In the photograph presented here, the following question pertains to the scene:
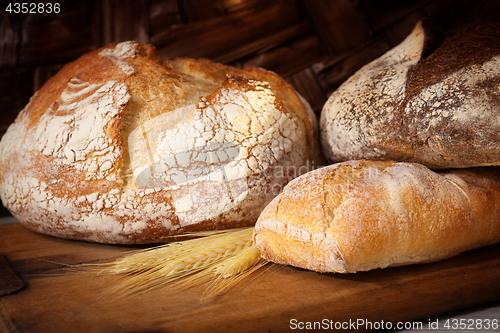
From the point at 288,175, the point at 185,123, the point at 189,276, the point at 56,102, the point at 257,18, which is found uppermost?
the point at 257,18

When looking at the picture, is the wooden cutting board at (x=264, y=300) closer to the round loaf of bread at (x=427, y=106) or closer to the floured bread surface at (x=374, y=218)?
the floured bread surface at (x=374, y=218)

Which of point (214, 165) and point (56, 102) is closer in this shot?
point (214, 165)

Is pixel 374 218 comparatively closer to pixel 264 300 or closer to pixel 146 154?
pixel 264 300

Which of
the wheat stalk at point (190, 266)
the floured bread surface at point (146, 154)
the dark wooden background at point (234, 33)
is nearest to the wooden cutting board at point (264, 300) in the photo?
the wheat stalk at point (190, 266)

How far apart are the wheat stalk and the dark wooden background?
114 cm

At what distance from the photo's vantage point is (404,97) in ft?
3.98

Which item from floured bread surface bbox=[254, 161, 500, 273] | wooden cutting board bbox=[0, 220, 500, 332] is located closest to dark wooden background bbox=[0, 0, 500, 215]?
floured bread surface bbox=[254, 161, 500, 273]

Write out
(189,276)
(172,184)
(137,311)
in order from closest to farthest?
(137,311) < (189,276) < (172,184)

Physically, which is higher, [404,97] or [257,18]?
[257,18]

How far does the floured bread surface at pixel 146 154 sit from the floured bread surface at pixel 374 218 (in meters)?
0.23

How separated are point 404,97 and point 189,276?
0.86m

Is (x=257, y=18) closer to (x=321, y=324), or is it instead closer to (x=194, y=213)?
(x=194, y=213)

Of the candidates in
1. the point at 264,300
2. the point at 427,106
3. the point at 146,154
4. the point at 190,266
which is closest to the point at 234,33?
the point at 146,154

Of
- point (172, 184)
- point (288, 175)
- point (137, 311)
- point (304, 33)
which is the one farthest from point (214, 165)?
point (304, 33)
